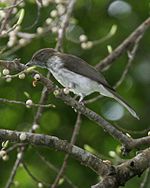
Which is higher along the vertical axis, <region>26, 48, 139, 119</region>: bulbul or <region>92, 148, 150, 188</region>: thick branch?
<region>26, 48, 139, 119</region>: bulbul

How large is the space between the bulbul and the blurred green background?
175cm

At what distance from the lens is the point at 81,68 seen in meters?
4.68

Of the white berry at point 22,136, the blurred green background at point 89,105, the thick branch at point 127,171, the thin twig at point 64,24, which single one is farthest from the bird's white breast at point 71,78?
the blurred green background at point 89,105

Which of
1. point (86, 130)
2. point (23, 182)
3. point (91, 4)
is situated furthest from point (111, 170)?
point (91, 4)

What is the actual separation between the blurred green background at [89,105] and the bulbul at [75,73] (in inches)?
68.7

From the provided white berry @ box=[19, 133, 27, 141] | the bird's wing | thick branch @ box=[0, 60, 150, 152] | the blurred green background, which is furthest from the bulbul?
the blurred green background

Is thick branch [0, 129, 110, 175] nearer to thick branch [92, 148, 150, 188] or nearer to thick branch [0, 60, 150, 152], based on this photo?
thick branch [92, 148, 150, 188]

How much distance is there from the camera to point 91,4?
7.12m

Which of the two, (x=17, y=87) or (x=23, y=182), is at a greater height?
(x=17, y=87)

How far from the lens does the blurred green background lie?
6.57m

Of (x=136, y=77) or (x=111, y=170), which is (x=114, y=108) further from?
(x=111, y=170)

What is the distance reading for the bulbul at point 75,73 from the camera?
4578 millimetres

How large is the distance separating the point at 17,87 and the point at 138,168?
3512mm

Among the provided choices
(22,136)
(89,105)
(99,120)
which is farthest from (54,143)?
(89,105)
